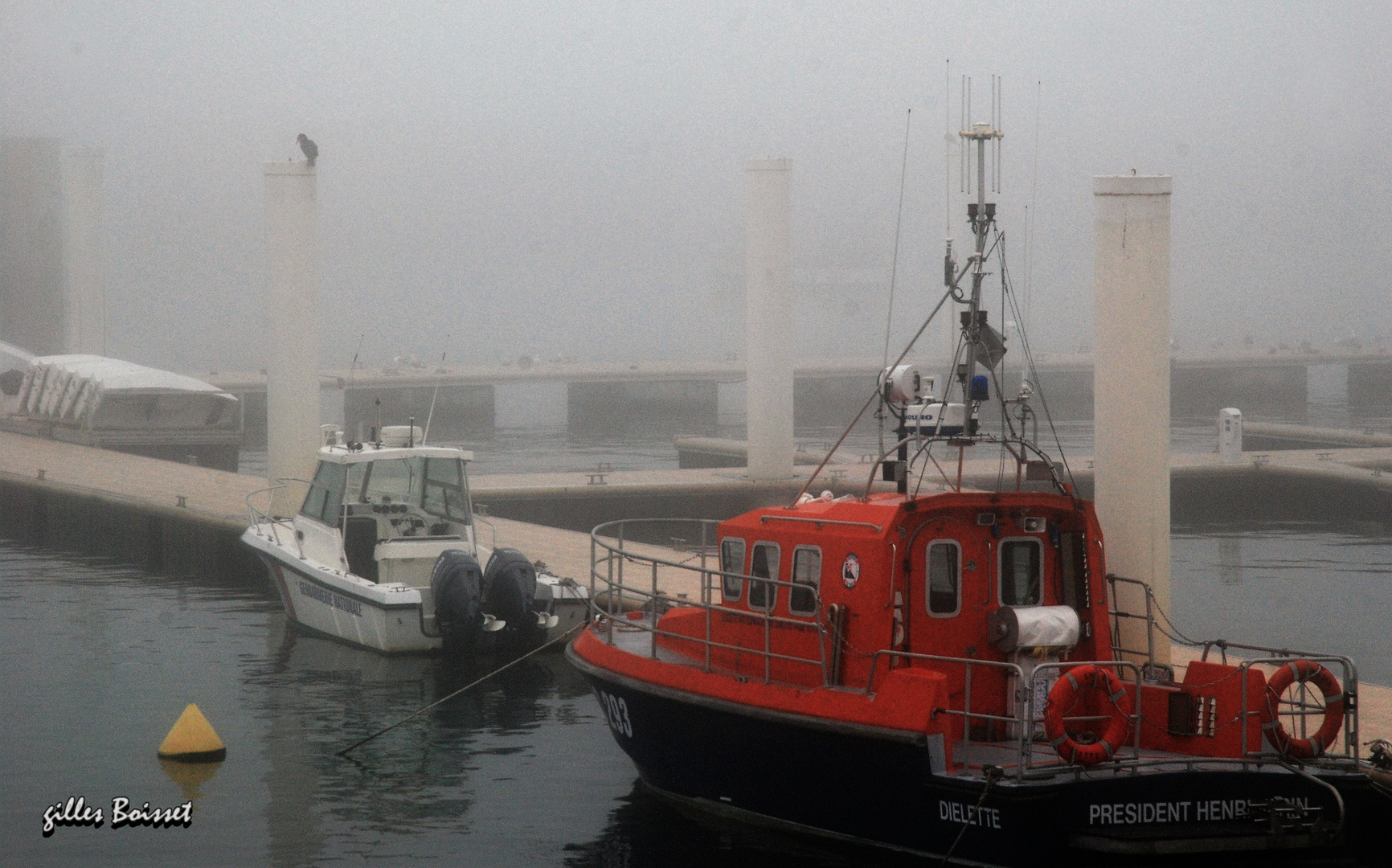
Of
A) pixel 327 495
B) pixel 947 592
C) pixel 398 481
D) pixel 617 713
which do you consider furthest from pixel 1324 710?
pixel 327 495

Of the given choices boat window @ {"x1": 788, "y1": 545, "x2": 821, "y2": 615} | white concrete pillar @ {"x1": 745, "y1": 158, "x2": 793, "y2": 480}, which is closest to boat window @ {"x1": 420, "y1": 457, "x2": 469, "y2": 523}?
boat window @ {"x1": 788, "y1": 545, "x2": 821, "y2": 615}

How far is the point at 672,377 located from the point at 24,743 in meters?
59.8

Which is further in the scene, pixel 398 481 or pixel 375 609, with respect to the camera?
pixel 398 481

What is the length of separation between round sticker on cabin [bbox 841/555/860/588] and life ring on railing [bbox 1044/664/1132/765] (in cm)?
144

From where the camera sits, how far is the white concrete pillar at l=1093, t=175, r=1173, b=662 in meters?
11.0

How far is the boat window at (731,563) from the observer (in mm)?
10695

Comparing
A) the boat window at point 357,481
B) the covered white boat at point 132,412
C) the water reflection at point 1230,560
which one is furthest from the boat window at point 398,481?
the covered white boat at point 132,412

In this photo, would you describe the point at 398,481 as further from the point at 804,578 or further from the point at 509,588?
the point at 804,578

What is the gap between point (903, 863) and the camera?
9391 millimetres

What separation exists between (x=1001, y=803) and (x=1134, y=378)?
12.4 feet

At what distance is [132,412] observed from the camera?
34844 mm

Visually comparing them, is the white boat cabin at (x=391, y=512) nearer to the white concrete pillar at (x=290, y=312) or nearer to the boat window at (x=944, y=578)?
the white concrete pillar at (x=290, y=312)

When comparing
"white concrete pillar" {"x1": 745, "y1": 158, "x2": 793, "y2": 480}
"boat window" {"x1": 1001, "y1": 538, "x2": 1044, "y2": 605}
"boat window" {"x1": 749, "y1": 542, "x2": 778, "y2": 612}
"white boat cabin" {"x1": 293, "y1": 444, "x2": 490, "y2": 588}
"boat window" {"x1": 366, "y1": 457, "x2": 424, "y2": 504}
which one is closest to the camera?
"boat window" {"x1": 1001, "y1": 538, "x2": 1044, "y2": 605}

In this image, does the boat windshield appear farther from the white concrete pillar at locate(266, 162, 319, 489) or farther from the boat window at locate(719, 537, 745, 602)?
the boat window at locate(719, 537, 745, 602)
